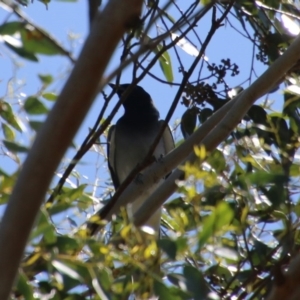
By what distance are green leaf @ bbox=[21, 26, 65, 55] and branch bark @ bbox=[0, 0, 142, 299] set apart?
26 centimetres

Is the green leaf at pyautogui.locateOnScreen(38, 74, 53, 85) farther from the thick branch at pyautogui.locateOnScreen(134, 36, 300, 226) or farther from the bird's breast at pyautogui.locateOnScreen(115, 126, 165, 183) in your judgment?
the bird's breast at pyautogui.locateOnScreen(115, 126, 165, 183)

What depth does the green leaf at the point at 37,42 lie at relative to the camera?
1.00 metres

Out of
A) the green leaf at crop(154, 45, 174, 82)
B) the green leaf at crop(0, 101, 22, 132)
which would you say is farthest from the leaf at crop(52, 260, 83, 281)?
the green leaf at crop(154, 45, 174, 82)

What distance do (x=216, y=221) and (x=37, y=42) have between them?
376mm

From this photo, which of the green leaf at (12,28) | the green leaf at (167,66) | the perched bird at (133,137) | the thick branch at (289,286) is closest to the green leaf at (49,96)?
the green leaf at (12,28)

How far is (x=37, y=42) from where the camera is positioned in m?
1.02

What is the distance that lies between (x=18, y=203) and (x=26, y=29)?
402 mm

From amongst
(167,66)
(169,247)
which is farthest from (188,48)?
(169,247)

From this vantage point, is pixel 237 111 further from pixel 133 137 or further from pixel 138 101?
pixel 138 101

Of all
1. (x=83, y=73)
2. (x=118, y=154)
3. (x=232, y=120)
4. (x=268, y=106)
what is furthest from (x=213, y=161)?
(x=118, y=154)

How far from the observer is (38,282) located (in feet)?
3.92

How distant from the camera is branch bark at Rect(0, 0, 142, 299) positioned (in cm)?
72

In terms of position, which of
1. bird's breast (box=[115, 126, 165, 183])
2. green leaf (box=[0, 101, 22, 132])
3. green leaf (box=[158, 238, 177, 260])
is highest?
bird's breast (box=[115, 126, 165, 183])

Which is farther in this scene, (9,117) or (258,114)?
(258,114)
